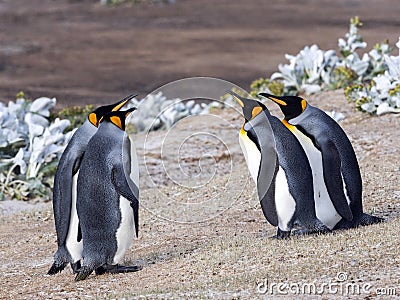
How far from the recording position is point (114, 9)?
24766 mm

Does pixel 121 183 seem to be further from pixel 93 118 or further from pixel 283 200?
pixel 283 200


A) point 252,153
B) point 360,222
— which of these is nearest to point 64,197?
point 252,153

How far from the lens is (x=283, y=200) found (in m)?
5.16

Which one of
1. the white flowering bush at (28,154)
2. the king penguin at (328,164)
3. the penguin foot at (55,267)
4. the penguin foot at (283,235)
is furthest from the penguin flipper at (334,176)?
the white flowering bush at (28,154)

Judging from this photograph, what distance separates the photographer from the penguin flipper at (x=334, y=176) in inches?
207

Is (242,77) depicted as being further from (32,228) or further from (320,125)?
(320,125)

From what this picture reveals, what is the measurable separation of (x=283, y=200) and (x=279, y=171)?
0.56ft

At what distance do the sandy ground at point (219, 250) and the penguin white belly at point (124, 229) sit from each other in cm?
14

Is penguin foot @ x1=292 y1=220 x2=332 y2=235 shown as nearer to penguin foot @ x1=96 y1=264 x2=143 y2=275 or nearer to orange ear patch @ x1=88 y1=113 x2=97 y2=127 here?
penguin foot @ x1=96 y1=264 x2=143 y2=275

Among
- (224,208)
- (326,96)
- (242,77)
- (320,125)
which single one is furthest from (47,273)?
(242,77)

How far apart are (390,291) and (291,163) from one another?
1208 millimetres

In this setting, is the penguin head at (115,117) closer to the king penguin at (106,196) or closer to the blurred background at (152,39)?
the king penguin at (106,196)

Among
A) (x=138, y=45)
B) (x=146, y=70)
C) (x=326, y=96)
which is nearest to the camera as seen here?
(x=326, y=96)

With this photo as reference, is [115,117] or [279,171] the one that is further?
[279,171]
